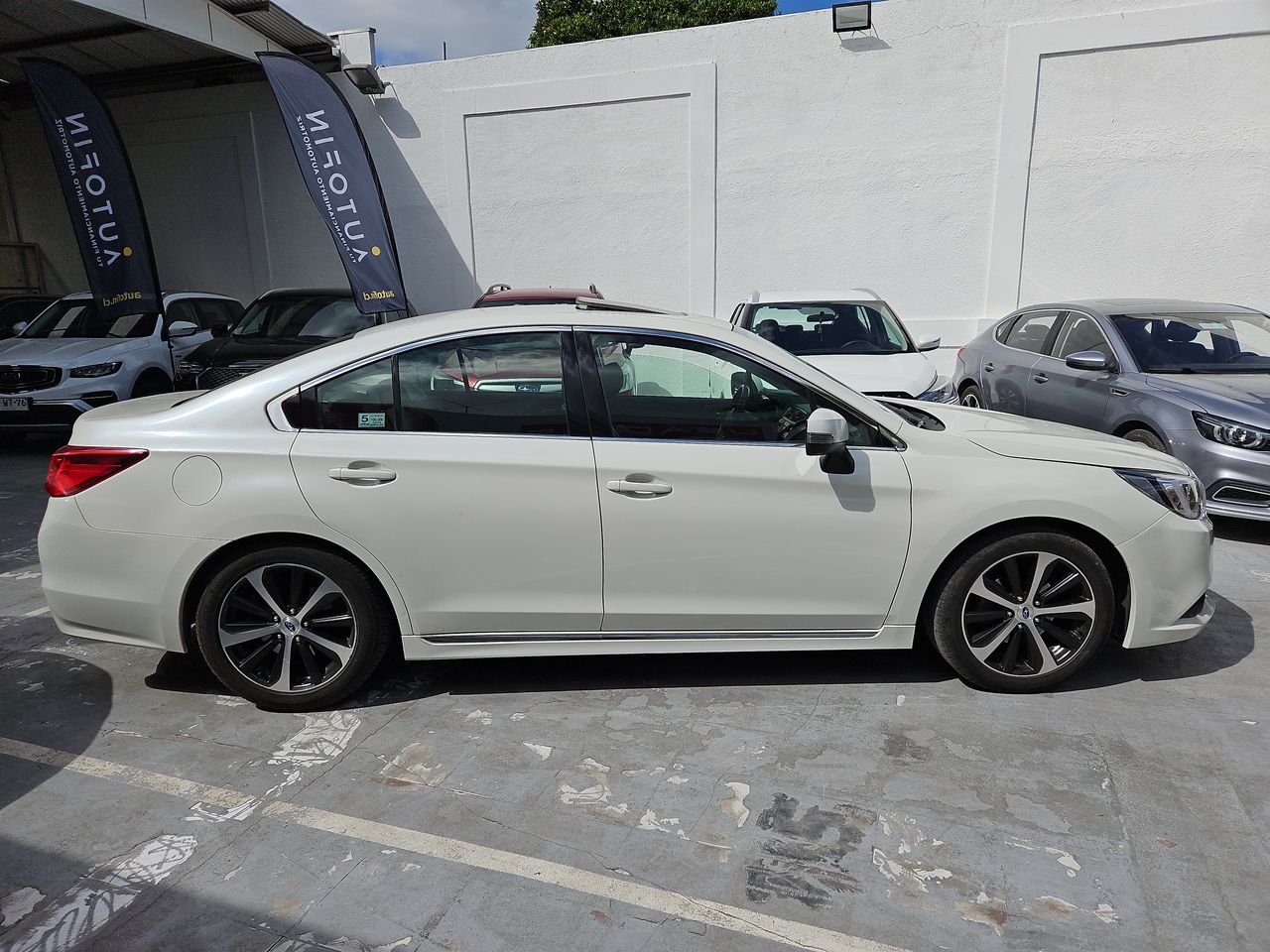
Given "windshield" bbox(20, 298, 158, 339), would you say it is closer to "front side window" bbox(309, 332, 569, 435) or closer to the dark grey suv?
"front side window" bbox(309, 332, 569, 435)

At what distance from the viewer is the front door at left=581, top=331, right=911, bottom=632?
3445 millimetres

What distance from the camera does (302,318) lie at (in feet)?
32.7

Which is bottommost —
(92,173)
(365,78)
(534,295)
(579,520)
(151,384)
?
(151,384)

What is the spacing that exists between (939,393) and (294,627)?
17.5 ft

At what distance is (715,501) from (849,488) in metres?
0.55

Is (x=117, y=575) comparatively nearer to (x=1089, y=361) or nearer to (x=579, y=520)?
(x=579, y=520)

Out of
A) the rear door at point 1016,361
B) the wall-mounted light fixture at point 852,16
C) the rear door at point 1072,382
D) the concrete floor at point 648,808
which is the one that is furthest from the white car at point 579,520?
the wall-mounted light fixture at point 852,16

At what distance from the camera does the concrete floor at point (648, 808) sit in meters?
2.41

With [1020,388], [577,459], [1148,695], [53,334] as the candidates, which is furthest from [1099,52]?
[53,334]

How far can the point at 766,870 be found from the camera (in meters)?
2.61

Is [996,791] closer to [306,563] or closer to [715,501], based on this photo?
[715,501]

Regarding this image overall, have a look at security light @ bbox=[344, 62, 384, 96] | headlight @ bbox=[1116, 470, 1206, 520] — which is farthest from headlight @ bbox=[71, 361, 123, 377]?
headlight @ bbox=[1116, 470, 1206, 520]

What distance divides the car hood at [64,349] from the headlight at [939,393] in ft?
27.8

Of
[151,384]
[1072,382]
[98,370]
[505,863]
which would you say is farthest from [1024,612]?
[151,384]
